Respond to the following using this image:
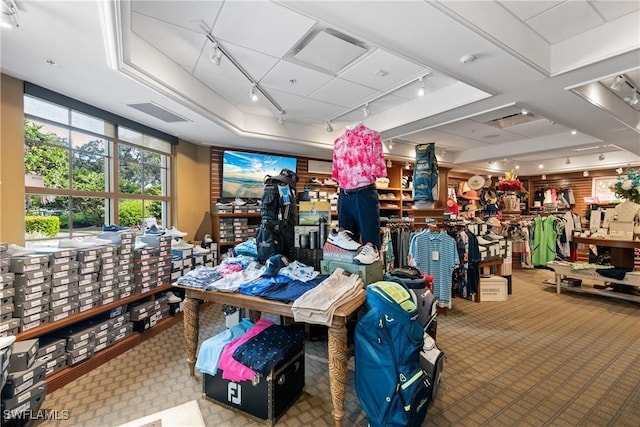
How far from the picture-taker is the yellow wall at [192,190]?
4.99 metres

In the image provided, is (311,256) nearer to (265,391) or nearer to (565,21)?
(265,391)

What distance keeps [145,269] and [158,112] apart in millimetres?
1951

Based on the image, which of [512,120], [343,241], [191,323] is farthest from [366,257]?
[512,120]

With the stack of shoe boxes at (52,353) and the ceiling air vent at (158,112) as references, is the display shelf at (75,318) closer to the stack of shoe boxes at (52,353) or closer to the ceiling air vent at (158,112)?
the stack of shoe boxes at (52,353)

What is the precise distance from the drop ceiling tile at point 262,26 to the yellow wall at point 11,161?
200 centimetres

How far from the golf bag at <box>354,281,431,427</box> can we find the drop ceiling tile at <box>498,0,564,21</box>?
2.39m

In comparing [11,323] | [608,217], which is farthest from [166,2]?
[608,217]

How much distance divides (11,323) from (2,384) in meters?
0.57

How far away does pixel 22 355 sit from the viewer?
6.88 feet

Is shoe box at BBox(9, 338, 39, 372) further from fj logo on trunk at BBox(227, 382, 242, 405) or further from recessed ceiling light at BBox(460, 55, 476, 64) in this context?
recessed ceiling light at BBox(460, 55, 476, 64)

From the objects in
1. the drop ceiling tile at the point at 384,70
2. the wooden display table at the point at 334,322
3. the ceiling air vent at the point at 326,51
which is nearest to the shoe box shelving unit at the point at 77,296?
the wooden display table at the point at 334,322

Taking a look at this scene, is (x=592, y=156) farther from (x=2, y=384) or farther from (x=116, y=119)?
(x=2, y=384)

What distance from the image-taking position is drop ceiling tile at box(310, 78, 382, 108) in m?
3.61

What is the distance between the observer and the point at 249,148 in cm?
559
